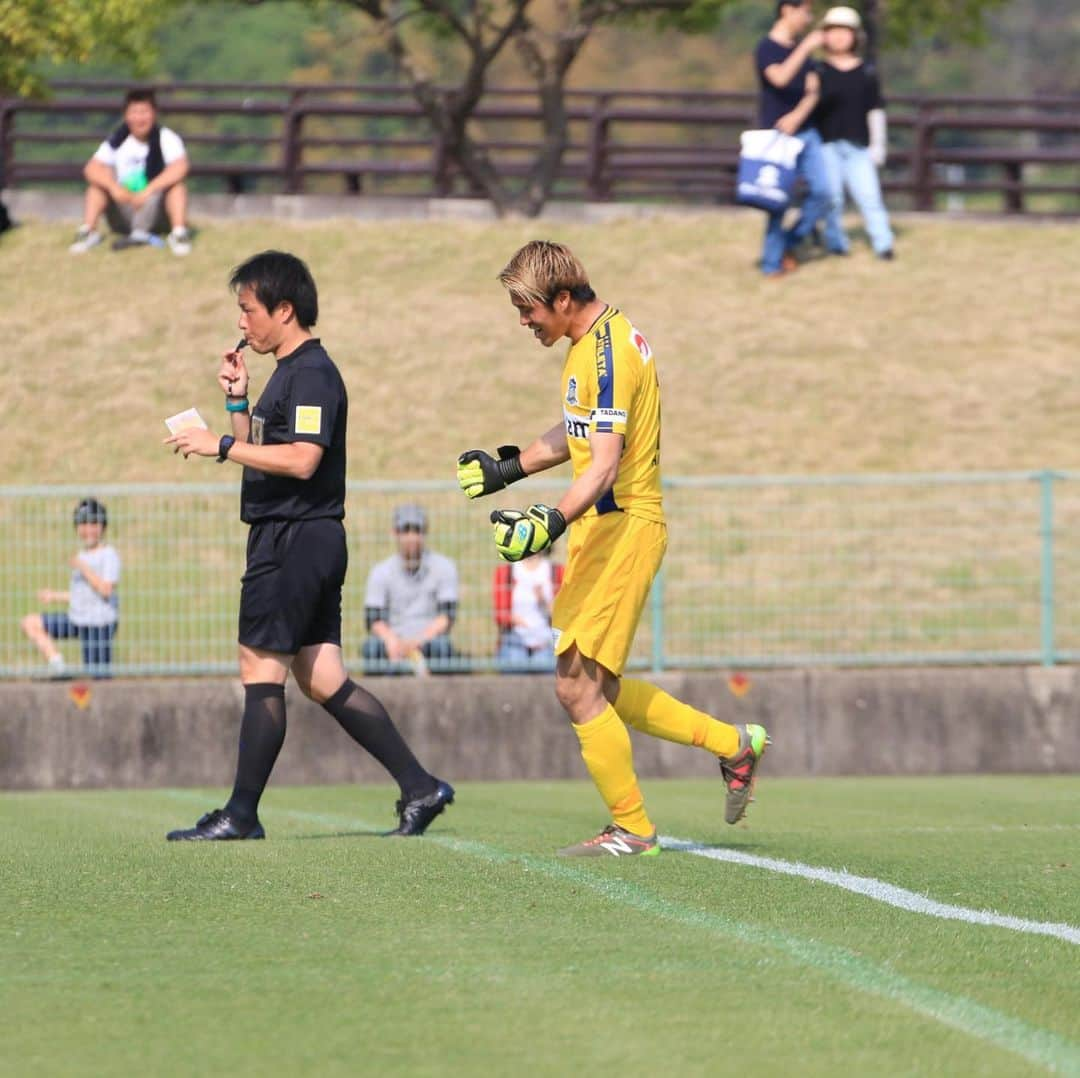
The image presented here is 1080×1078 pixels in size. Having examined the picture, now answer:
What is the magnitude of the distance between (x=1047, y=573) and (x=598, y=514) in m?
7.92

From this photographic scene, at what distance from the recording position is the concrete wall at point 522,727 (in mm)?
14266

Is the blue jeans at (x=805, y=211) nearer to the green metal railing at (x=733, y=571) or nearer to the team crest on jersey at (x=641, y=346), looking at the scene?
the green metal railing at (x=733, y=571)

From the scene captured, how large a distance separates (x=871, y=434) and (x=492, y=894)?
13742 millimetres

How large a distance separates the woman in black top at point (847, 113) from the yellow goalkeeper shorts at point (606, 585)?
14.9 m

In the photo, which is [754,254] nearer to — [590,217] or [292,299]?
[590,217]

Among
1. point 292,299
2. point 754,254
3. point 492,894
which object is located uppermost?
point 754,254

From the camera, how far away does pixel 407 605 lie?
14414 millimetres

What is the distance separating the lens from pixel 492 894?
662 cm

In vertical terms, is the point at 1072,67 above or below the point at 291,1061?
above

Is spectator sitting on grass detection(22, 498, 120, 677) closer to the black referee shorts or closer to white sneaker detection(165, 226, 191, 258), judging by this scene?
the black referee shorts

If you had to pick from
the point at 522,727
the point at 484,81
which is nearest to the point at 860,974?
the point at 522,727

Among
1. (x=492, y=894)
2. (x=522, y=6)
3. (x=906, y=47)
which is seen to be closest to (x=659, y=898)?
(x=492, y=894)

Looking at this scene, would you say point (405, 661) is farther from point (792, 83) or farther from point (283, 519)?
point (792, 83)

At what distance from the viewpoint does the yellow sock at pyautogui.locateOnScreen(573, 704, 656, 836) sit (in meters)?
7.75
